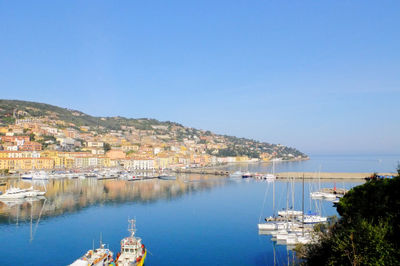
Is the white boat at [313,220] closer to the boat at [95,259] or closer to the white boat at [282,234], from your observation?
the white boat at [282,234]

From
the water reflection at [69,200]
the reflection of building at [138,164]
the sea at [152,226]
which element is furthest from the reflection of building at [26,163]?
the sea at [152,226]

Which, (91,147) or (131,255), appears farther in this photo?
(91,147)

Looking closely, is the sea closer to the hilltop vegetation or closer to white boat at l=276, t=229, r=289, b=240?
white boat at l=276, t=229, r=289, b=240

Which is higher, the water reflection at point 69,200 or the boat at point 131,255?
the boat at point 131,255

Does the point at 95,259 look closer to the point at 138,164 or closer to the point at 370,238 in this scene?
the point at 370,238

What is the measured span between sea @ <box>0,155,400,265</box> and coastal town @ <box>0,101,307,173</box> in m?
25.6

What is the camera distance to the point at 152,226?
18.5 m

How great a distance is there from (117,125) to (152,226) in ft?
306

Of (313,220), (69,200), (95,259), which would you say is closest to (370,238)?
(95,259)

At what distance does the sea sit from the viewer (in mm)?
13328

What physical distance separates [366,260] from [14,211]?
21.9 meters

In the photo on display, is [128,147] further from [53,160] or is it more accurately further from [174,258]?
[174,258]

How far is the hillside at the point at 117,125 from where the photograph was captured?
8206 cm

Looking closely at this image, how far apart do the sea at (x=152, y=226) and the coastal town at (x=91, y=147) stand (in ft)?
83.9
